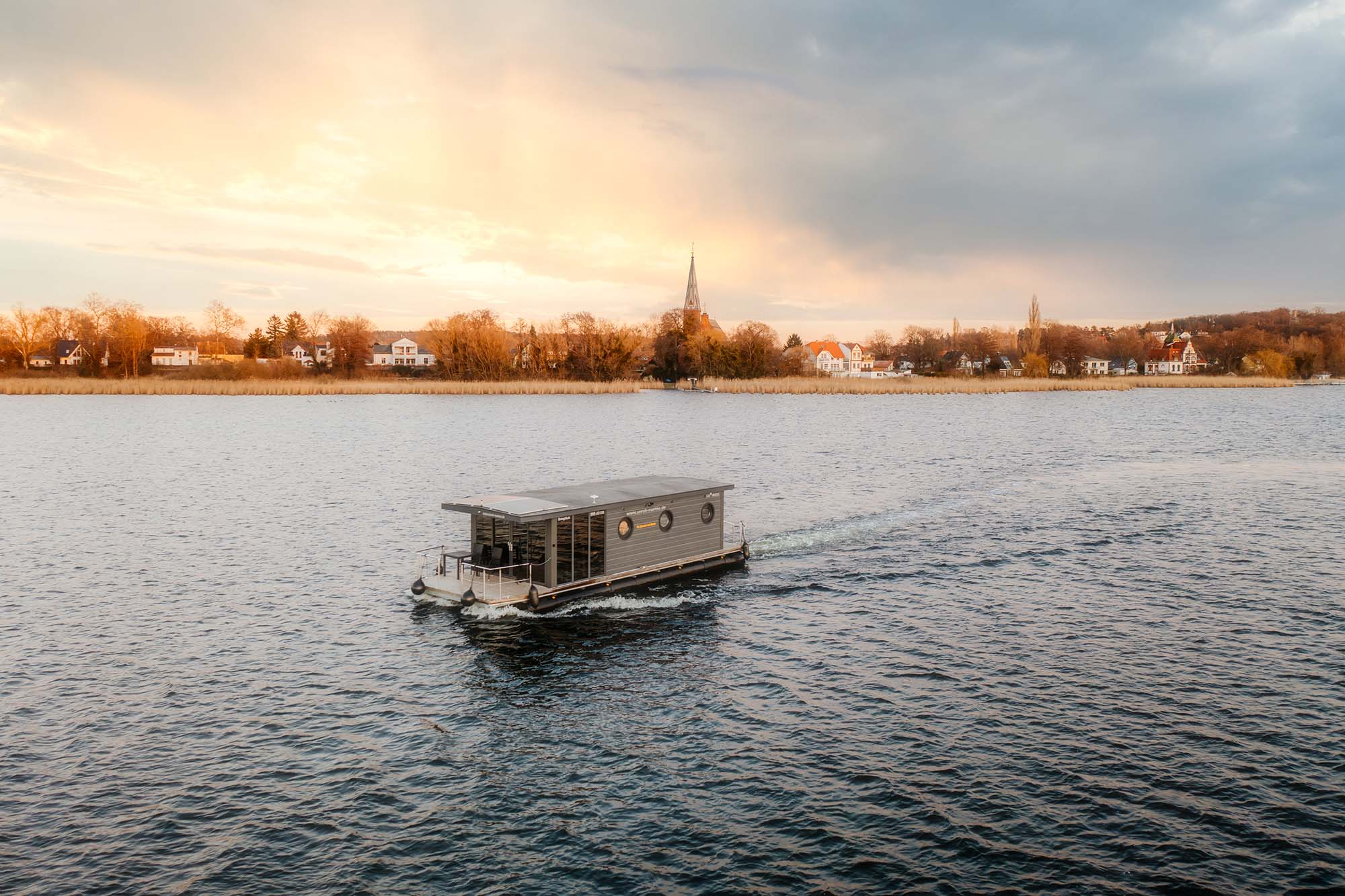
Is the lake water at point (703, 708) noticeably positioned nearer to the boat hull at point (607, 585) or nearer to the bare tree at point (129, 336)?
the boat hull at point (607, 585)

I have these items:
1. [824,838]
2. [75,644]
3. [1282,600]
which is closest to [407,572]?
[75,644]

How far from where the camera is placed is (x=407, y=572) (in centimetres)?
3641

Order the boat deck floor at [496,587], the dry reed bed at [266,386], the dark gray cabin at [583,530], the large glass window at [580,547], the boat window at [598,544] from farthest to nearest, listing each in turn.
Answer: the dry reed bed at [266,386] → the boat window at [598,544] → the large glass window at [580,547] → the dark gray cabin at [583,530] → the boat deck floor at [496,587]

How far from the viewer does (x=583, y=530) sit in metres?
32.8

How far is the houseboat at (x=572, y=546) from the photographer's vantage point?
102 ft

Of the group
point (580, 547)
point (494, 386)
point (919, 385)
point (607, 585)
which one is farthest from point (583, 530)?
point (919, 385)

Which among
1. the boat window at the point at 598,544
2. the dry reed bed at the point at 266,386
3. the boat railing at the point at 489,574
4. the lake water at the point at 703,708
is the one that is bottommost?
the lake water at the point at 703,708

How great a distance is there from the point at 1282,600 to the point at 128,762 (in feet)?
119

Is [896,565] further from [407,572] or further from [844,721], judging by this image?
[407,572]

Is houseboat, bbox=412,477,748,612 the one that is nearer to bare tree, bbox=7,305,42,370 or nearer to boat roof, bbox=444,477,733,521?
boat roof, bbox=444,477,733,521

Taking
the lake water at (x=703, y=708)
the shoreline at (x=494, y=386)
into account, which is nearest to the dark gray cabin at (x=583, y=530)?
the lake water at (x=703, y=708)

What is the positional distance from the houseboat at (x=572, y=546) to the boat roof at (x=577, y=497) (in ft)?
0.16

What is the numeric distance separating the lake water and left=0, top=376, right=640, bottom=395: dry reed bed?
4014 inches

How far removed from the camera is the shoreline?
481ft
